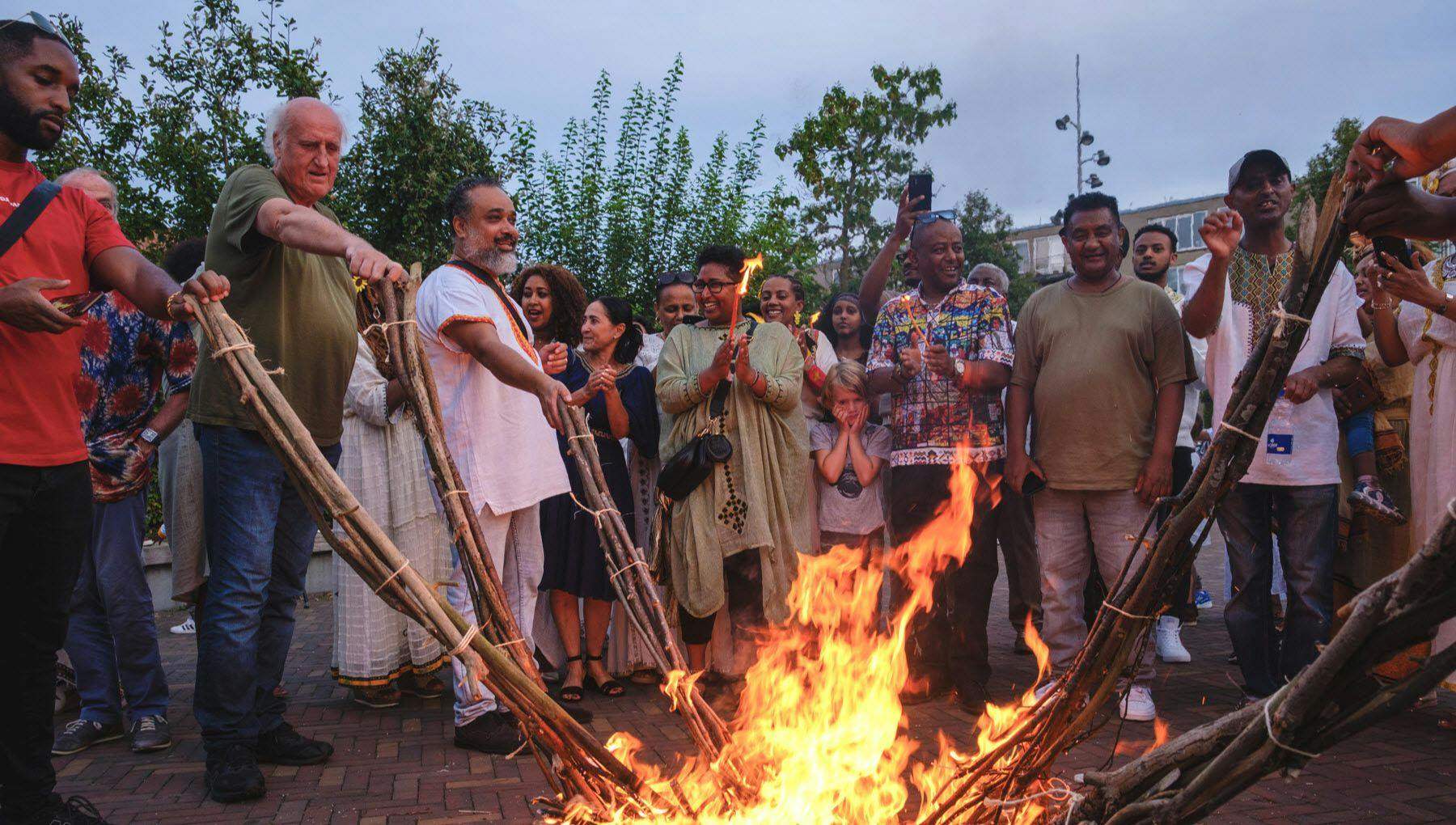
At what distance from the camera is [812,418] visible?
20.4ft

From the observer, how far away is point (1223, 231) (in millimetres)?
4074

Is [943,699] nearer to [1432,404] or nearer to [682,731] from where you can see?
[682,731]

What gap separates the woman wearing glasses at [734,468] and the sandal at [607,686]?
0.48m

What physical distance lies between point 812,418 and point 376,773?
3320mm

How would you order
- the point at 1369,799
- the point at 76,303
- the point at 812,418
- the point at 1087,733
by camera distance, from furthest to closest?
the point at 812,418, the point at 1369,799, the point at 76,303, the point at 1087,733

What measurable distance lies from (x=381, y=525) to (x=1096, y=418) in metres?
3.60

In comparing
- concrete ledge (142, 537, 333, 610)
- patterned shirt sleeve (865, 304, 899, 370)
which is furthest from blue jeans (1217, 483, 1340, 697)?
concrete ledge (142, 537, 333, 610)

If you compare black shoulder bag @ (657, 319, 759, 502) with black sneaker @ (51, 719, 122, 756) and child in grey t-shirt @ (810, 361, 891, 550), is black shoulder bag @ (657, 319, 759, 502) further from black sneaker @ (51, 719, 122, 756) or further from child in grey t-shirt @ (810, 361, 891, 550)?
black sneaker @ (51, 719, 122, 756)

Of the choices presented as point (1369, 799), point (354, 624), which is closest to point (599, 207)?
point (354, 624)

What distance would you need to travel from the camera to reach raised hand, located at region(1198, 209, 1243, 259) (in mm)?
4062

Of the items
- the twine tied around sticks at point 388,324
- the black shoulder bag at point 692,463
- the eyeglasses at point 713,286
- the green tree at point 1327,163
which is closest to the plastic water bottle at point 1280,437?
the black shoulder bag at point 692,463

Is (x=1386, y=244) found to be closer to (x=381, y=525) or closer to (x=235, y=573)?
(x=235, y=573)

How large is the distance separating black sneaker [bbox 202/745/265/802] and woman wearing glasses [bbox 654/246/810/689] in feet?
6.94

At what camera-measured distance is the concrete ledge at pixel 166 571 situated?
7.76 m
